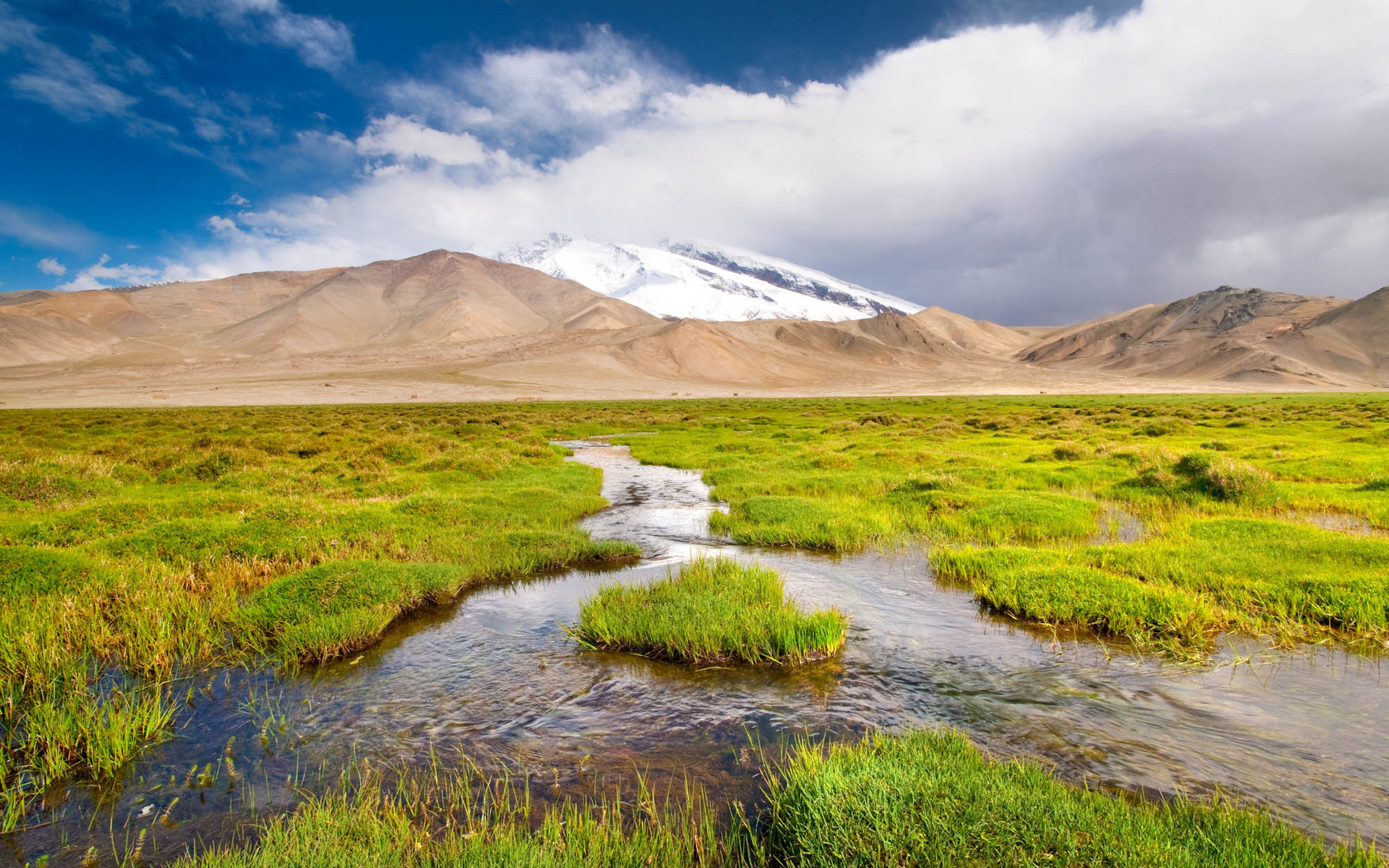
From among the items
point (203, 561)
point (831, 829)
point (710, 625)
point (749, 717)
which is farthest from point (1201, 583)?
point (203, 561)

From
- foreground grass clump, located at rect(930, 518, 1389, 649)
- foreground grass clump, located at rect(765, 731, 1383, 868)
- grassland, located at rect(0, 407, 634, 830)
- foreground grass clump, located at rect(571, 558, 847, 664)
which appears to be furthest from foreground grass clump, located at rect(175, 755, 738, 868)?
foreground grass clump, located at rect(930, 518, 1389, 649)

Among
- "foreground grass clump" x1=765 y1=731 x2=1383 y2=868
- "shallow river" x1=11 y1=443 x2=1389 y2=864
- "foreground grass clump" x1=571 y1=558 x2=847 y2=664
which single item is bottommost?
"shallow river" x1=11 y1=443 x2=1389 y2=864

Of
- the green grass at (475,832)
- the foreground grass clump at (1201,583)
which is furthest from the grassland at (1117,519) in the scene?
the green grass at (475,832)

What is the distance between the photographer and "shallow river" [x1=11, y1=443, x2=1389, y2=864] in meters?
5.88

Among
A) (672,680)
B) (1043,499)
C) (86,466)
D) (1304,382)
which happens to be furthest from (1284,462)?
(1304,382)

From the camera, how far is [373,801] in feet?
18.2

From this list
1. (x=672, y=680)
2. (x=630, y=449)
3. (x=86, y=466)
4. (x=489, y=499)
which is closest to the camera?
(x=672, y=680)

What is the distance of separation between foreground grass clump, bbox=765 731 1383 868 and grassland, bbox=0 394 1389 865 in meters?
0.12

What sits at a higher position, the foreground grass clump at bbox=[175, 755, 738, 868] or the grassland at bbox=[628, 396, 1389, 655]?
the grassland at bbox=[628, 396, 1389, 655]

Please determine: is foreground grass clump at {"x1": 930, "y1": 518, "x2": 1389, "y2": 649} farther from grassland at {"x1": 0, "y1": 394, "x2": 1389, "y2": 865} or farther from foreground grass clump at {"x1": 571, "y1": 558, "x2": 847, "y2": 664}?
foreground grass clump at {"x1": 571, "y1": 558, "x2": 847, "y2": 664}

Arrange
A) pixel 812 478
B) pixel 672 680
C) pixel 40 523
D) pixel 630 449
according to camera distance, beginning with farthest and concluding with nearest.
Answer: pixel 630 449 < pixel 812 478 < pixel 40 523 < pixel 672 680

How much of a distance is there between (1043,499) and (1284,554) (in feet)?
20.2

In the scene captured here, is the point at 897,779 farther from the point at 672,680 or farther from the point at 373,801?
the point at 373,801

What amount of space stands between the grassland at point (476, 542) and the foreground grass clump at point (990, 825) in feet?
0.40
